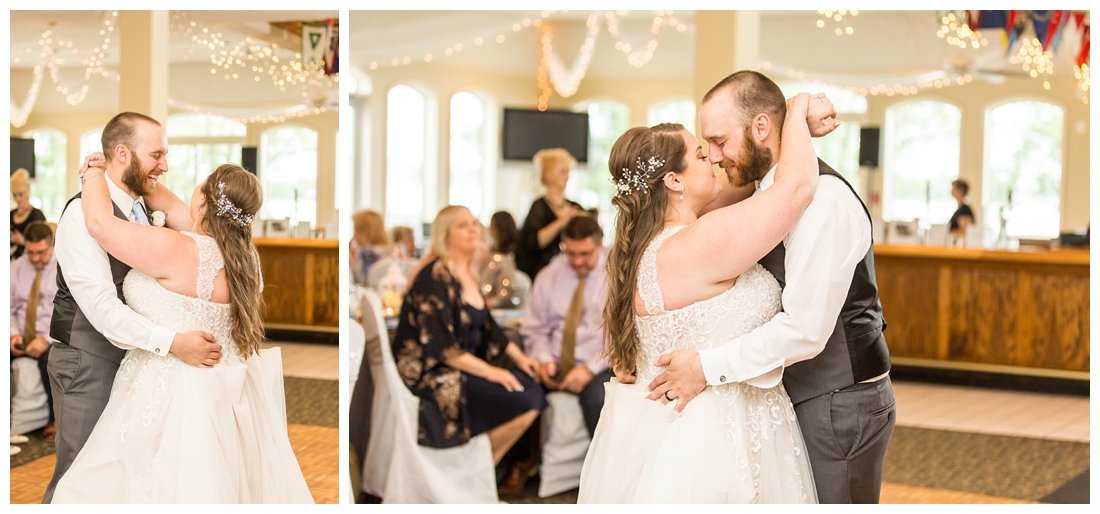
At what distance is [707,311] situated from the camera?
204 centimetres

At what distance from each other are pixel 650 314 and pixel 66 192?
158 centimetres

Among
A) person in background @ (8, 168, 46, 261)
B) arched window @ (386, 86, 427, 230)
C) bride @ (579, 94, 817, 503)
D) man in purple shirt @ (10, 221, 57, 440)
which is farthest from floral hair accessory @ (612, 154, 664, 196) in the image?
arched window @ (386, 86, 427, 230)

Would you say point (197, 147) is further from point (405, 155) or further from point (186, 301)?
point (405, 155)

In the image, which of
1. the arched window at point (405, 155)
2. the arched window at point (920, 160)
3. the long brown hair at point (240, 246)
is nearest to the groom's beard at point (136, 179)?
the long brown hair at point (240, 246)

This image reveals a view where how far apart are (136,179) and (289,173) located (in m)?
0.39

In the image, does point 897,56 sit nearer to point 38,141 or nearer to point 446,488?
point 446,488

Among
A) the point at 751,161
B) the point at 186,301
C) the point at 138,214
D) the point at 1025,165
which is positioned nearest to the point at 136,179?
the point at 138,214

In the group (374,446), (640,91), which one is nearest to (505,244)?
(374,446)

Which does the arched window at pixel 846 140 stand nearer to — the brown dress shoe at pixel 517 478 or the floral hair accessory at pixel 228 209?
the brown dress shoe at pixel 517 478

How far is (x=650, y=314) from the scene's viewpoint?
2090mm

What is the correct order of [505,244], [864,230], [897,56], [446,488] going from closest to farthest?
[864,230], [446,488], [505,244], [897,56]

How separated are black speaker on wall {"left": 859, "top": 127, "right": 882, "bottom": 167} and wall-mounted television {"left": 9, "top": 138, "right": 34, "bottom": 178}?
989cm

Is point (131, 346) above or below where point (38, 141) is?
below

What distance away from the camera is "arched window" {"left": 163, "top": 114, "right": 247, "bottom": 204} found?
91.7 inches
